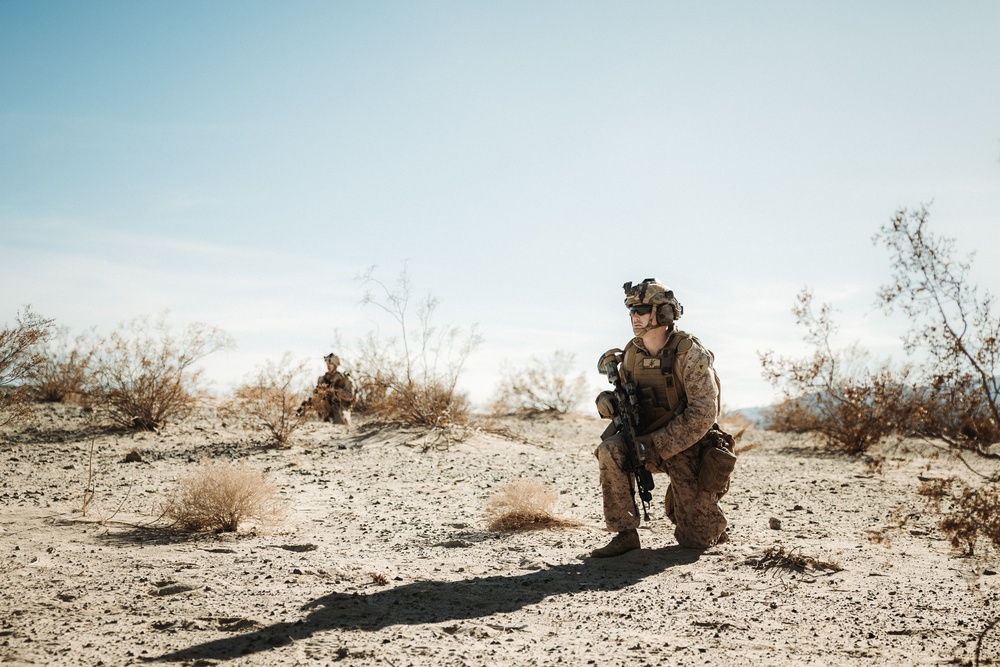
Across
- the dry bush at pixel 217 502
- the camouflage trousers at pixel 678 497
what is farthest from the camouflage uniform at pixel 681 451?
the dry bush at pixel 217 502

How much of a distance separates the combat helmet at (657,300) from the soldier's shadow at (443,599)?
1.74 m

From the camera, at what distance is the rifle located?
5691mm

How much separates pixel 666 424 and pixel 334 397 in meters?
9.84

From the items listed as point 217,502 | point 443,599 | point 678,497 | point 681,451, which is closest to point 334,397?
point 217,502

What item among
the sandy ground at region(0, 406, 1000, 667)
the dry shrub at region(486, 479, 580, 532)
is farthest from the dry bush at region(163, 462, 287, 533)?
the dry shrub at region(486, 479, 580, 532)

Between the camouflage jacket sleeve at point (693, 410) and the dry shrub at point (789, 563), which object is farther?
the camouflage jacket sleeve at point (693, 410)

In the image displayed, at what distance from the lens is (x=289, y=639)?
389 cm

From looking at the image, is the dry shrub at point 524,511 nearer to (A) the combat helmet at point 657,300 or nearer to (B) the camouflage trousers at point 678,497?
(B) the camouflage trousers at point 678,497

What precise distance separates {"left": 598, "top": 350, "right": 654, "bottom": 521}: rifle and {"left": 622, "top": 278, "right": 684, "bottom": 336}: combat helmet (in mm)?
403

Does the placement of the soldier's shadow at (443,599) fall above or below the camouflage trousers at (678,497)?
below

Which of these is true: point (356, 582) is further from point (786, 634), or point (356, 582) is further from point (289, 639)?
point (786, 634)

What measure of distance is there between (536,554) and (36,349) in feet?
26.4

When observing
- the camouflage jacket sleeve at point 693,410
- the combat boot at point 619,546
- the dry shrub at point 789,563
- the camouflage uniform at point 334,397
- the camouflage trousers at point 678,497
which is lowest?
the dry shrub at point 789,563

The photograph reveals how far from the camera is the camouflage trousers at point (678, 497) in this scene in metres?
5.75
